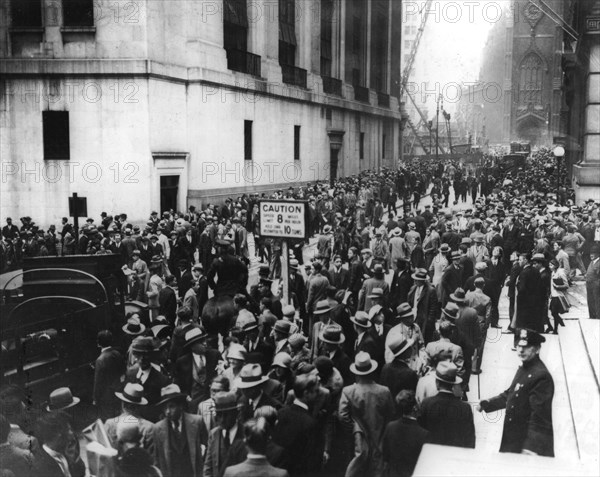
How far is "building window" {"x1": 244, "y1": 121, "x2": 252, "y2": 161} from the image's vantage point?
100 feet

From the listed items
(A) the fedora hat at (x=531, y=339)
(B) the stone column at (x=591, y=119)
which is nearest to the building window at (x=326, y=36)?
(B) the stone column at (x=591, y=119)

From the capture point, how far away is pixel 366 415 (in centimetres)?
638

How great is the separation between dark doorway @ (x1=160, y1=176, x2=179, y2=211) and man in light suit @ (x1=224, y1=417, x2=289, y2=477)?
69.1ft

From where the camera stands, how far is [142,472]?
214 inches

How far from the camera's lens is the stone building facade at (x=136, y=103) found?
2347 cm

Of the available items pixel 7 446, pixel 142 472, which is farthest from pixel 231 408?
pixel 7 446

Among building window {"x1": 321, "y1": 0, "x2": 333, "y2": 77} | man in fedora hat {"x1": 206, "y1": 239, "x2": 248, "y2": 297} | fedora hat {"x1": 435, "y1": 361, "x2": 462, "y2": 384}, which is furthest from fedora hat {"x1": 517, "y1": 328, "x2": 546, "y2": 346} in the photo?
building window {"x1": 321, "y1": 0, "x2": 333, "y2": 77}

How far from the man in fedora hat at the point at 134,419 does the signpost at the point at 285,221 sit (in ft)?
14.8

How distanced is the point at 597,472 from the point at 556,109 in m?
83.4

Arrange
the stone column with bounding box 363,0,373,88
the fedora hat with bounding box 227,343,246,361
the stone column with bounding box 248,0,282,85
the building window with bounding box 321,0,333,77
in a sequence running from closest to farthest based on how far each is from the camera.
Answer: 1. the fedora hat with bounding box 227,343,246,361
2. the stone column with bounding box 248,0,282,85
3. the building window with bounding box 321,0,333,77
4. the stone column with bounding box 363,0,373,88

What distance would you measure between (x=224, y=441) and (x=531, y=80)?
89.5 metres

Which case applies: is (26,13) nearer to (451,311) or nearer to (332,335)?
(451,311)

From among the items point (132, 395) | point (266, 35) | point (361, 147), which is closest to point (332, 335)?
point (132, 395)

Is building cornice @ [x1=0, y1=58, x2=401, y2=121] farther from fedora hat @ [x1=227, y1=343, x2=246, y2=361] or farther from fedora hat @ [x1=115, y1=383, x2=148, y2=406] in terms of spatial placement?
fedora hat @ [x1=115, y1=383, x2=148, y2=406]
